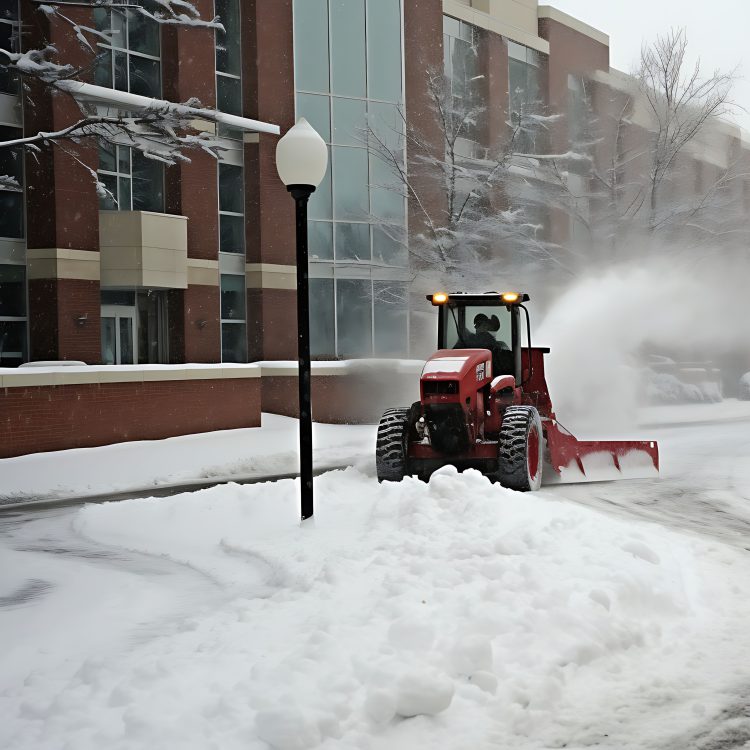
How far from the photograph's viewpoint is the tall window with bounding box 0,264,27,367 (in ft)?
73.3

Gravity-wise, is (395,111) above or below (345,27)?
below

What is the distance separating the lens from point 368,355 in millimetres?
28328

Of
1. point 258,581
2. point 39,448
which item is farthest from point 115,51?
point 258,581

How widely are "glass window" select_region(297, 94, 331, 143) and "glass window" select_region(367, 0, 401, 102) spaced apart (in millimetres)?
1700

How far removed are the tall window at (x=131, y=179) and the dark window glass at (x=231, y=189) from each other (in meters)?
1.99

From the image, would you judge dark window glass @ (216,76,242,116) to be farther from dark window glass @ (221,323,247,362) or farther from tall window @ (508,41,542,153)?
tall window @ (508,41,542,153)

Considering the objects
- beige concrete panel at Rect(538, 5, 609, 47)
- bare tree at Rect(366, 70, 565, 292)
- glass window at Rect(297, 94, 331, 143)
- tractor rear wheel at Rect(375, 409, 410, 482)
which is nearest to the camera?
tractor rear wheel at Rect(375, 409, 410, 482)

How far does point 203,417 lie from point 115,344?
604cm

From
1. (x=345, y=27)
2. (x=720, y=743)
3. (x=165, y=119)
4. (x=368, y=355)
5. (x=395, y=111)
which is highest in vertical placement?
(x=345, y=27)

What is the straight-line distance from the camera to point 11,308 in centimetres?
2241

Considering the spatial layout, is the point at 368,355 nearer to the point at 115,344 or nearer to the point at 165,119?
the point at 115,344

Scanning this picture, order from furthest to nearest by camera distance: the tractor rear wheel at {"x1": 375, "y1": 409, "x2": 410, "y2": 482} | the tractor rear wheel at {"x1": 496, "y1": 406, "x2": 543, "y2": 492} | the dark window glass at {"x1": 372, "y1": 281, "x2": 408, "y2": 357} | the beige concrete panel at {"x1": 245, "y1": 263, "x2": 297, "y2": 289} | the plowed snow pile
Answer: the dark window glass at {"x1": 372, "y1": 281, "x2": 408, "y2": 357} < the beige concrete panel at {"x1": 245, "y1": 263, "x2": 297, "y2": 289} < the tractor rear wheel at {"x1": 375, "y1": 409, "x2": 410, "y2": 482} < the tractor rear wheel at {"x1": 496, "y1": 406, "x2": 543, "y2": 492} < the plowed snow pile

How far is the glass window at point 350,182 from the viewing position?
27.8 meters

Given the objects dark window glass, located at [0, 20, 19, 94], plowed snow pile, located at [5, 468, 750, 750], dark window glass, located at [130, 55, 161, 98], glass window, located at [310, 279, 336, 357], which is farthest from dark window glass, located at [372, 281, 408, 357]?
plowed snow pile, located at [5, 468, 750, 750]
